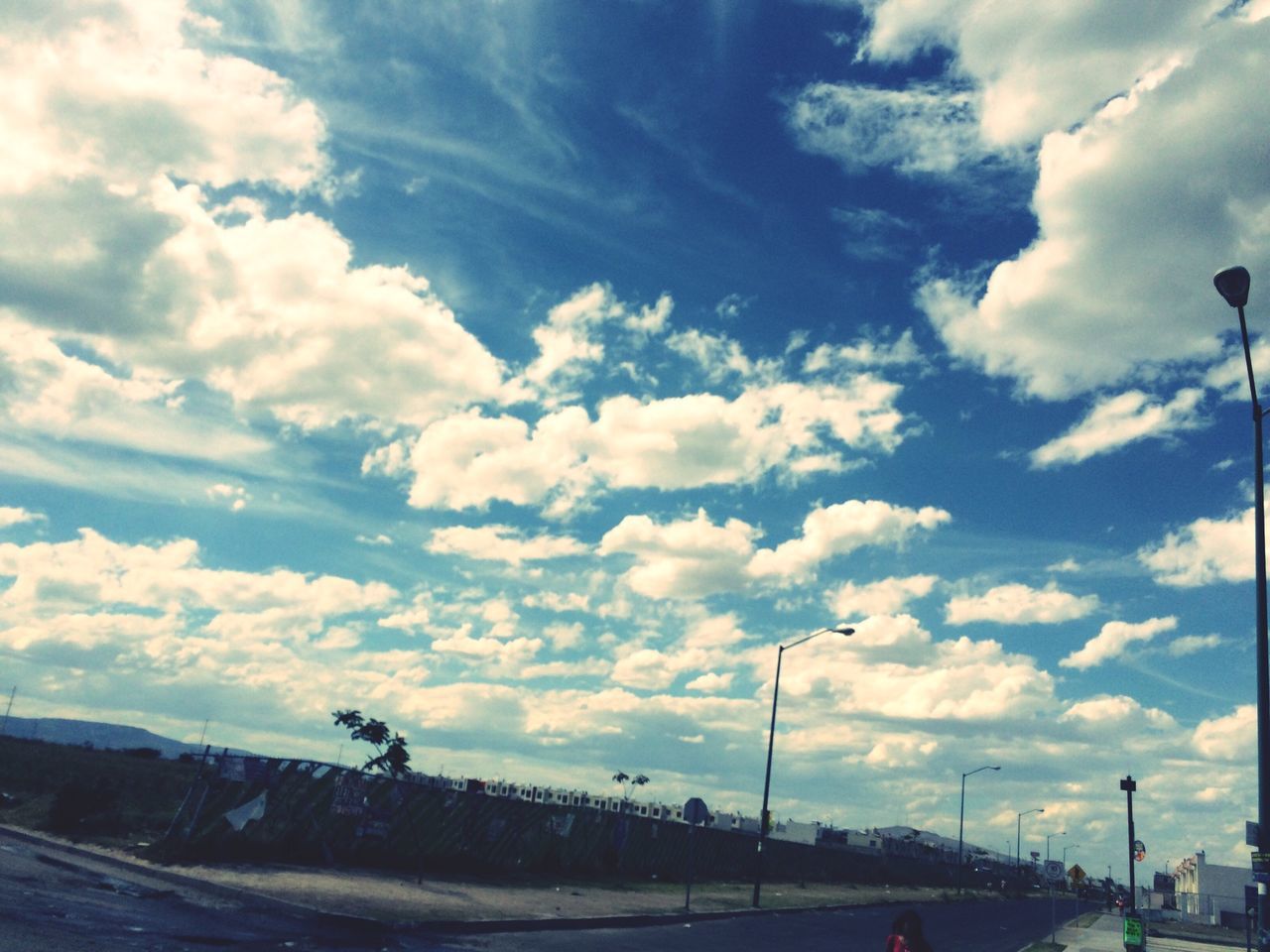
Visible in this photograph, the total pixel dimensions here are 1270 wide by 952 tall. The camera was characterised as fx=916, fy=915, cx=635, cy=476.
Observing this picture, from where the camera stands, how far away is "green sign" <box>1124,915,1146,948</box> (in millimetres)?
24469

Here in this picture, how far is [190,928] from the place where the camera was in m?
13.0

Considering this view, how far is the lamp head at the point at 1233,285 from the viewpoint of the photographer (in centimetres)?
1345

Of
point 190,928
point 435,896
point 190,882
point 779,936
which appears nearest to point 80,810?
point 190,882

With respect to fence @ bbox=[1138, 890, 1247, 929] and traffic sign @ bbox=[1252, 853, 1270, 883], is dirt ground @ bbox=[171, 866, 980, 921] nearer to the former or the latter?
traffic sign @ bbox=[1252, 853, 1270, 883]

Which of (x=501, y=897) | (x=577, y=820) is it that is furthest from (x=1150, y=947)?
(x=501, y=897)

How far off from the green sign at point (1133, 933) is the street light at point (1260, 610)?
569 inches

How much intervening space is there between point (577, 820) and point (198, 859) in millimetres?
16589

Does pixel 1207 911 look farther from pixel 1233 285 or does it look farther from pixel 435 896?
pixel 1233 285

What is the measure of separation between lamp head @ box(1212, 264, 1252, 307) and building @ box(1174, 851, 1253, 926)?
10753cm

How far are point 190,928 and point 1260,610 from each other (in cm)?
1587

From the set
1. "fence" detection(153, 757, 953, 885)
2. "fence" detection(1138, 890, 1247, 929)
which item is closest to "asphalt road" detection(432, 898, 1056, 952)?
"fence" detection(153, 757, 953, 885)

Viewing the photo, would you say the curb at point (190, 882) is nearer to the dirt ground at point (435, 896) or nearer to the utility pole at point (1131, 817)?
the dirt ground at point (435, 896)

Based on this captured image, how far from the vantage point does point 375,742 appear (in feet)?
163

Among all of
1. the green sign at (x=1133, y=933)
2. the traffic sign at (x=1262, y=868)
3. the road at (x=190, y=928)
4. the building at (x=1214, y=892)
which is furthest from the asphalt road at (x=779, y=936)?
the building at (x=1214, y=892)
